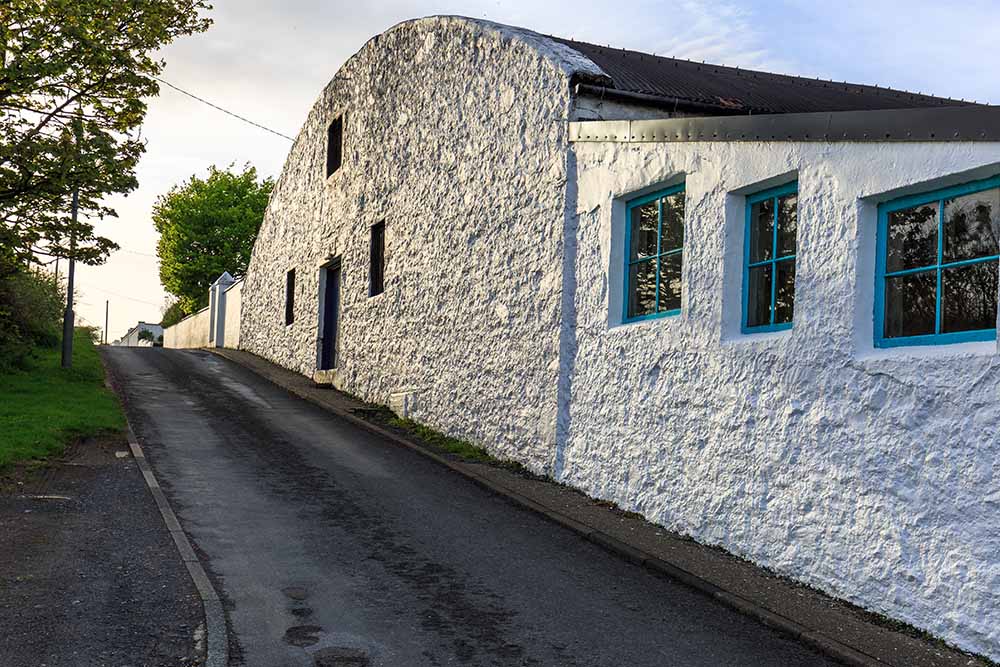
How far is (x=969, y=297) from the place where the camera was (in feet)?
19.7

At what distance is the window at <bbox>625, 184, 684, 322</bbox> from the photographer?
9039 millimetres

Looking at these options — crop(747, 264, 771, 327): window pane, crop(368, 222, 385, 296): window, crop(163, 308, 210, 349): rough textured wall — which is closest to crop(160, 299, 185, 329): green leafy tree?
crop(163, 308, 210, 349): rough textured wall

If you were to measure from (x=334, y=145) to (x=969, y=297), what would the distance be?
16413 mm

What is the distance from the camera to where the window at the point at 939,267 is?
5914 mm

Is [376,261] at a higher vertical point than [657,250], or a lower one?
higher

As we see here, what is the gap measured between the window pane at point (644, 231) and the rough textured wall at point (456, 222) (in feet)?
3.54

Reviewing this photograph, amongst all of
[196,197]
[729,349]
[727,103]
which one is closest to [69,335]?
[727,103]

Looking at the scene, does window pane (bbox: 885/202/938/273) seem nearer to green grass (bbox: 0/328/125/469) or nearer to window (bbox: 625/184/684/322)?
window (bbox: 625/184/684/322)

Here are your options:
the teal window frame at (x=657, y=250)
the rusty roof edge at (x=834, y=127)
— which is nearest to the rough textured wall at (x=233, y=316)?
the teal window frame at (x=657, y=250)

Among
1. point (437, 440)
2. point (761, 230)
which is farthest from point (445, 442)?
point (761, 230)

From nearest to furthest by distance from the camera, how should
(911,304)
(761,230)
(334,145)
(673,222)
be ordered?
(911,304) < (761,230) < (673,222) < (334,145)

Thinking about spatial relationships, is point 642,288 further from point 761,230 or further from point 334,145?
point 334,145

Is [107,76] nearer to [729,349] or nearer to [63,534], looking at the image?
[63,534]

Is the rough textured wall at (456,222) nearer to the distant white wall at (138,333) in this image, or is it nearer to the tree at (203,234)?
the tree at (203,234)
